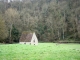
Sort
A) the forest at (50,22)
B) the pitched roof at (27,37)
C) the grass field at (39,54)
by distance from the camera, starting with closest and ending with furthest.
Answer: the grass field at (39,54), the pitched roof at (27,37), the forest at (50,22)

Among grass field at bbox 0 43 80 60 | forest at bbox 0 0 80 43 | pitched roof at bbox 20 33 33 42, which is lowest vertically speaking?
grass field at bbox 0 43 80 60

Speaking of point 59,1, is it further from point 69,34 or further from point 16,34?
point 16,34

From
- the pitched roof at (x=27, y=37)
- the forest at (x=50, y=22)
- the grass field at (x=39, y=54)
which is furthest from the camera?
the forest at (x=50, y=22)

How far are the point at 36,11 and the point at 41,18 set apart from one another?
284 inches

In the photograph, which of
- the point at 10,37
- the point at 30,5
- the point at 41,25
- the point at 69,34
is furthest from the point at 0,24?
the point at 30,5

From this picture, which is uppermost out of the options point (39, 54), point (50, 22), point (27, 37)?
point (50, 22)

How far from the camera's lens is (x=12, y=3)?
8906cm

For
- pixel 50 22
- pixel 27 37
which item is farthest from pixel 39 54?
pixel 50 22

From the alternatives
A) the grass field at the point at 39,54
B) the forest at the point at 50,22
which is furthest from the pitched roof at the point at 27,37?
the grass field at the point at 39,54

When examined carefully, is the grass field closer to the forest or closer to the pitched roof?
the pitched roof

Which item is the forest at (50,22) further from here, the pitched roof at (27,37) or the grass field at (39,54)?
the grass field at (39,54)

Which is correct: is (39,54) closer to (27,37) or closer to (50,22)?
(27,37)

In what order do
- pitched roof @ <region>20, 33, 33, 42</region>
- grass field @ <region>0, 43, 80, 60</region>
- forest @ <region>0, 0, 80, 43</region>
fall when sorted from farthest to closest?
forest @ <region>0, 0, 80, 43</region> < pitched roof @ <region>20, 33, 33, 42</region> < grass field @ <region>0, 43, 80, 60</region>

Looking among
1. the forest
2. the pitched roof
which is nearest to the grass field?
the pitched roof
